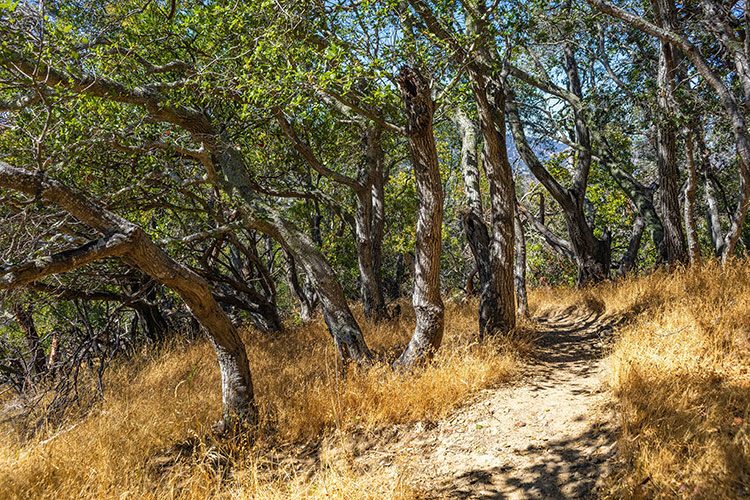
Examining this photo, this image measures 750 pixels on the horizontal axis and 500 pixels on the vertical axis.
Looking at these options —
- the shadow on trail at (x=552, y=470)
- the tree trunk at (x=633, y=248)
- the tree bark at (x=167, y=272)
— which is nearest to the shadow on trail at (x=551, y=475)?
the shadow on trail at (x=552, y=470)

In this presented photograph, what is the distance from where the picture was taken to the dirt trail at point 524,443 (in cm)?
336

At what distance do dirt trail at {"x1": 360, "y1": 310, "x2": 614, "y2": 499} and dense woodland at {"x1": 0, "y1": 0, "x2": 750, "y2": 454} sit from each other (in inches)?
48.1

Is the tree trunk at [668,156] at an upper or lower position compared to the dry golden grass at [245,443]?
upper

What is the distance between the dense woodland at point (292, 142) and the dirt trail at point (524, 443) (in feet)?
4.01

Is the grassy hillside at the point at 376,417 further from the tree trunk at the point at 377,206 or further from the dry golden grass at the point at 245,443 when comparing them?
the tree trunk at the point at 377,206

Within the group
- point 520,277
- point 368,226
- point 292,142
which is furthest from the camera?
point 520,277

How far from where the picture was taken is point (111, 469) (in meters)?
3.85

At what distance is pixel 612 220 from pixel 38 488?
15.8 m

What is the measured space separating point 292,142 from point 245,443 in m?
5.67

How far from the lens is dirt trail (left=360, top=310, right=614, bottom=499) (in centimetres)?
336

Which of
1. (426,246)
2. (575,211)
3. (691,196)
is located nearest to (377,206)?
(426,246)

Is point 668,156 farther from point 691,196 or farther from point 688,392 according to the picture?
point 688,392

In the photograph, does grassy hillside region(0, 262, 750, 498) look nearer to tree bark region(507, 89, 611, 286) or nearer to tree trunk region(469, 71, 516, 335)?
tree trunk region(469, 71, 516, 335)

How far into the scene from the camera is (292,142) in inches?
330
